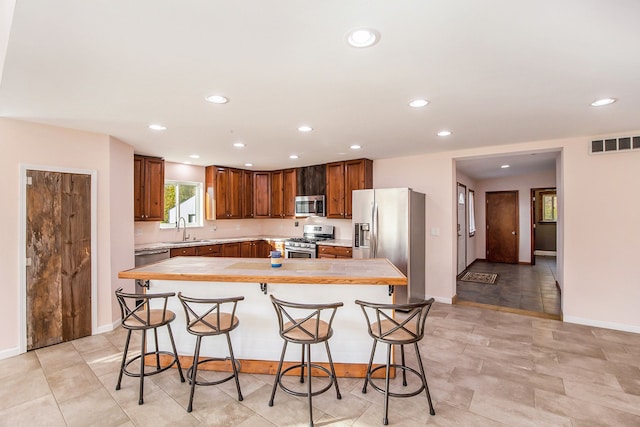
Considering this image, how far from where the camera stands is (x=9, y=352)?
315cm

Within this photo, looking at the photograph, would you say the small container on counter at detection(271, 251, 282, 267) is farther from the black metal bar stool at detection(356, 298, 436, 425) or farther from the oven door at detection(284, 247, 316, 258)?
the oven door at detection(284, 247, 316, 258)

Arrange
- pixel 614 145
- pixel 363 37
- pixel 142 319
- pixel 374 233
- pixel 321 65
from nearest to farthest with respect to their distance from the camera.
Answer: pixel 363 37
pixel 321 65
pixel 142 319
pixel 614 145
pixel 374 233

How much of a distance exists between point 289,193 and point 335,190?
1.24 meters

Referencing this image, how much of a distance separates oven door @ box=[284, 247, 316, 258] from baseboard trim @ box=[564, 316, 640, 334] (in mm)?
3727

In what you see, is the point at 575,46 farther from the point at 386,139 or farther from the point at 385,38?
the point at 386,139

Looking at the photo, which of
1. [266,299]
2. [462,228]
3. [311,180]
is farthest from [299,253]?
[462,228]

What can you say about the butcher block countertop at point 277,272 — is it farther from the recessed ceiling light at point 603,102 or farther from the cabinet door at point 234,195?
the cabinet door at point 234,195

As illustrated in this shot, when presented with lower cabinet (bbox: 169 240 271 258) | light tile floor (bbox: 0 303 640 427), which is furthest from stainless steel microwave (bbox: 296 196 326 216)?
light tile floor (bbox: 0 303 640 427)

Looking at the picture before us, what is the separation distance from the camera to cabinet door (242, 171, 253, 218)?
6.54m

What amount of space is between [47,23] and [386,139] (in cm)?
334

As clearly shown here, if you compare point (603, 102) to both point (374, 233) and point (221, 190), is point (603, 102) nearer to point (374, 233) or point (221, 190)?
point (374, 233)

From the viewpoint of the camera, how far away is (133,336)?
11.8 ft

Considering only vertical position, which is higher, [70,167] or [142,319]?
[70,167]

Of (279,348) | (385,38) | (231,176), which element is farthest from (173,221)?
(385,38)
